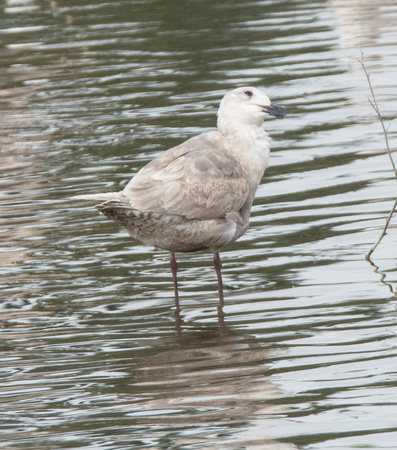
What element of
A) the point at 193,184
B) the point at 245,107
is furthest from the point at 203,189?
the point at 245,107

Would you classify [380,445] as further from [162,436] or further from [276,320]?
[276,320]

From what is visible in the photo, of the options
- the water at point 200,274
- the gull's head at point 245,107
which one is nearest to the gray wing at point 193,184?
the gull's head at point 245,107

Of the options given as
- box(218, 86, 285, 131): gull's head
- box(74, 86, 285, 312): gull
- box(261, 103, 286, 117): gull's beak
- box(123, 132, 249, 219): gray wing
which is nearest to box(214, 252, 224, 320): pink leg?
box(74, 86, 285, 312): gull

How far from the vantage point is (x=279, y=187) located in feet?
36.0

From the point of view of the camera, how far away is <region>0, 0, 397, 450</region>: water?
6113 millimetres

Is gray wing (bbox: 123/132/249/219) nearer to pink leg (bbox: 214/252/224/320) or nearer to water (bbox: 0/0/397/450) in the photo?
pink leg (bbox: 214/252/224/320)

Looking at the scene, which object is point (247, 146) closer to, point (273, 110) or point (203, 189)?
point (273, 110)

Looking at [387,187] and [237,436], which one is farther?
[387,187]

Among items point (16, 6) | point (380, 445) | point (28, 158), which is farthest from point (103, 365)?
point (16, 6)

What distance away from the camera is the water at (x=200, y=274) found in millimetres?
6113

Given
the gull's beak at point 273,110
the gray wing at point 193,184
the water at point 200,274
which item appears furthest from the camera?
the gull's beak at point 273,110

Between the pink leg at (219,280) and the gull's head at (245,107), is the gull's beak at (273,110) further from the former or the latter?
Result: the pink leg at (219,280)

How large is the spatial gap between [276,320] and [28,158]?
6.09 meters

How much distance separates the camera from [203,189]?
26.8 feet
